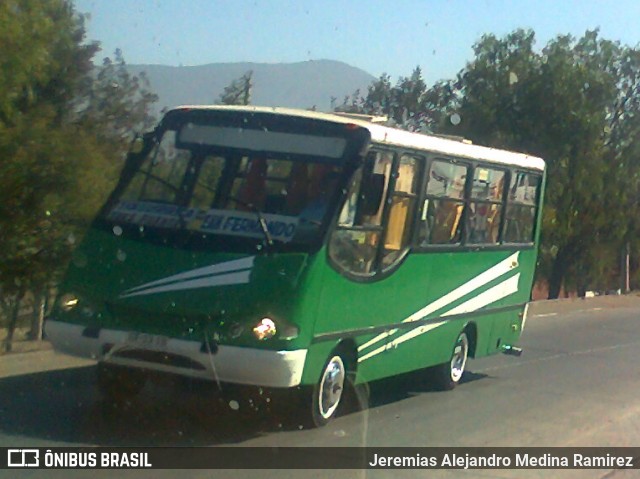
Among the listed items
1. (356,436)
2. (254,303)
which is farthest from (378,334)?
(254,303)

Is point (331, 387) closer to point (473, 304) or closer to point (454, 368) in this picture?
point (454, 368)

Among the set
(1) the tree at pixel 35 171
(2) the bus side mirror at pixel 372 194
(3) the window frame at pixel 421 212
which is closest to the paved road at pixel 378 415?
(3) the window frame at pixel 421 212

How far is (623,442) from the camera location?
9.85 meters

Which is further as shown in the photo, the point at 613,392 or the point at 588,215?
the point at 588,215

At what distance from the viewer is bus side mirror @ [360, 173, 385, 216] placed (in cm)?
965

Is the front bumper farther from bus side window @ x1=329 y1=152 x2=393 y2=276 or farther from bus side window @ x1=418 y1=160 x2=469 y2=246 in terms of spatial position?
bus side window @ x1=418 y1=160 x2=469 y2=246

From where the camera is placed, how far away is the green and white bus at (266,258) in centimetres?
880

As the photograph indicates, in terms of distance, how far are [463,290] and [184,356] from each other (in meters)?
4.35

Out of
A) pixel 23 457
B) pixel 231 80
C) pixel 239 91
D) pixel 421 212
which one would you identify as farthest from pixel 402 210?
pixel 231 80

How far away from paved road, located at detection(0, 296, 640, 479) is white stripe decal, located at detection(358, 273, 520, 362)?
67 centimetres

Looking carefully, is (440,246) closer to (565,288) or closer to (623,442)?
(623,442)

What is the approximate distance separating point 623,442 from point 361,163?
134 inches

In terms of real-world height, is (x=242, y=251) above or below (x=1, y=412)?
above

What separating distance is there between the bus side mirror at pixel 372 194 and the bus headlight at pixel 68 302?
2552 mm
